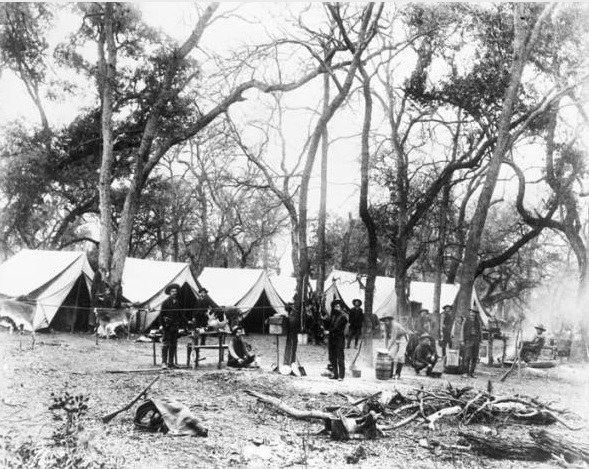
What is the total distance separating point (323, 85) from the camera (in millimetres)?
18344

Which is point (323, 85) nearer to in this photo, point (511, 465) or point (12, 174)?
point (12, 174)

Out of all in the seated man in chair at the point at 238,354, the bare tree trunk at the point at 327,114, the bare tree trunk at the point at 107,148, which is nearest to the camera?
the seated man in chair at the point at 238,354

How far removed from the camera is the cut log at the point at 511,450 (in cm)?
564

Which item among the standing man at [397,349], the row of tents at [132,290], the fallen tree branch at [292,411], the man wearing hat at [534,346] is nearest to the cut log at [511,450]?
the fallen tree branch at [292,411]

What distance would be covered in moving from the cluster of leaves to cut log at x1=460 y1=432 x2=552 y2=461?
3.59m

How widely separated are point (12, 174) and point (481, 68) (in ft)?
48.9

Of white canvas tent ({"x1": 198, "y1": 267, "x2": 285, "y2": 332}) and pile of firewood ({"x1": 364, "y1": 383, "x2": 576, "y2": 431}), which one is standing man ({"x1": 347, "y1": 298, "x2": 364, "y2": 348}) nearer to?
white canvas tent ({"x1": 198, "y1": 267, "x2": 285, "y2": 332})

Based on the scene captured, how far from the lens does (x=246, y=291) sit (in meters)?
18.9

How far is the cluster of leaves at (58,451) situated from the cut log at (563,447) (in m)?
4.19

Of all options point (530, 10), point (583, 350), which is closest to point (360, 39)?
point (530, 10)

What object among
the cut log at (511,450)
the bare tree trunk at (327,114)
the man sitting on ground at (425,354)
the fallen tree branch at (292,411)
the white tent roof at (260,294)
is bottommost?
the cut log at (511,450)

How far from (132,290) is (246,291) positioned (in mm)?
3905

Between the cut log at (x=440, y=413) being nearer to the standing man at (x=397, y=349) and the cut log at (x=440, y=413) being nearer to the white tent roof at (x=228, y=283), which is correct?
the standing man at (x=397, y=349)

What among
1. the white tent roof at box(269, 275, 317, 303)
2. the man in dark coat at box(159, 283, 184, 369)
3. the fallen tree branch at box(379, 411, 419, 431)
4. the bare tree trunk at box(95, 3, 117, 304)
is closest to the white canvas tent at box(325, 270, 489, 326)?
the white tent roof at box(269, 275, 317, 303)
